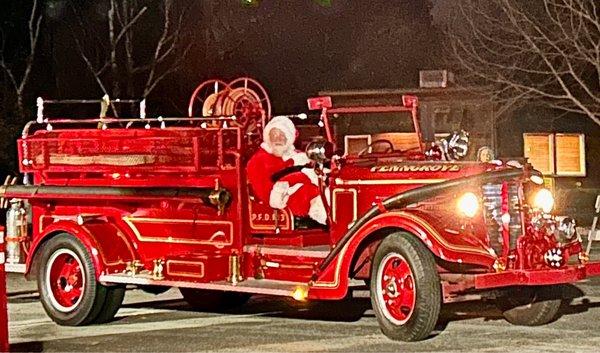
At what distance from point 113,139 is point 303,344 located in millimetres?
3176

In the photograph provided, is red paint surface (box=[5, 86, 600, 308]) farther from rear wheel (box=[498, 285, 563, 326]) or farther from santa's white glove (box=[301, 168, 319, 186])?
rear wheel (box=[498, 285, 563, 326])

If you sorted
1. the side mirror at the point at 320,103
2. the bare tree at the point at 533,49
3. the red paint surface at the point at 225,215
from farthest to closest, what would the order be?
the bare tree at the point at 533,49
the side mirror at the point at 320,103
the red paint surface at the point at 225,215

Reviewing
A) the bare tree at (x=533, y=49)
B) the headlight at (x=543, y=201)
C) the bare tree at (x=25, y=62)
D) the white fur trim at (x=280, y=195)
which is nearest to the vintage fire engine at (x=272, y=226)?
the headlight at (x=543, y=201)

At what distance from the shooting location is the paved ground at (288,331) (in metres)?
Answer: 9.79

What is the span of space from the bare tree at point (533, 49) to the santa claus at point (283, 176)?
14.4 meters

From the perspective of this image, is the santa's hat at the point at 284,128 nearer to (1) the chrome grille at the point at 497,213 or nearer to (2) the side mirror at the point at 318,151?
(2) the side mirror at the point at 318,151

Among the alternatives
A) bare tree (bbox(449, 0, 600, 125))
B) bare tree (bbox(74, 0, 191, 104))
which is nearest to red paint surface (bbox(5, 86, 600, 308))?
bare tree (bbox(449, 0, 600, 125))

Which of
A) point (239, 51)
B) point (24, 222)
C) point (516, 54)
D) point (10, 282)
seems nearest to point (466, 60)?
point (516, 54)

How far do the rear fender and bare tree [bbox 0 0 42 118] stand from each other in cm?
1812

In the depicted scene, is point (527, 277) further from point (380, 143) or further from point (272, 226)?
point (272, 226)

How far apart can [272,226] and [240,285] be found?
2.34ft

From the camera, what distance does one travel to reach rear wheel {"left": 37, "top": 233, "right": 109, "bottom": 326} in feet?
37.4

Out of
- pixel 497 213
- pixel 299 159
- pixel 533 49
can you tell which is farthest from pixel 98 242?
pixel 533 49

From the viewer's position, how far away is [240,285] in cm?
1072
